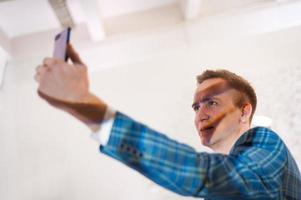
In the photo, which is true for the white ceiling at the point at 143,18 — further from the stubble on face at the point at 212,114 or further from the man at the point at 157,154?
the man at the point at 157,154

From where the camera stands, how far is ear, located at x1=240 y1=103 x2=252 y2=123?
3.75 feet

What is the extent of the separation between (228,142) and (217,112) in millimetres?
126

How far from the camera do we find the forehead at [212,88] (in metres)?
1.12

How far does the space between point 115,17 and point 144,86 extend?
54 cm

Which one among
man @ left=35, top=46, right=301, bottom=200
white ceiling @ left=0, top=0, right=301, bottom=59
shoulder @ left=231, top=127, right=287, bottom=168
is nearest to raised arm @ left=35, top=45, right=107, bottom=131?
man @ left=35, top=46, right=301, bottom=200

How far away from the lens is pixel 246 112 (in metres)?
1.16

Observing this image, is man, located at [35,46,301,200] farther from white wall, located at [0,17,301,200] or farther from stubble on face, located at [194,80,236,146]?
white wall, located at [0,17,301,200]

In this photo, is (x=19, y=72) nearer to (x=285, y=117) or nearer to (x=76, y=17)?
(x=76, y=17)

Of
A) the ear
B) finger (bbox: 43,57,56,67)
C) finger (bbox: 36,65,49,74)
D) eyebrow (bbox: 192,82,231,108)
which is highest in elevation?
finger (bbox: 43,57,56,67)

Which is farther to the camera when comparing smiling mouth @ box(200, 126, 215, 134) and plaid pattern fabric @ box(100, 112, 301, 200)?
smiling mouth @ box(200, 126, 215, 134)

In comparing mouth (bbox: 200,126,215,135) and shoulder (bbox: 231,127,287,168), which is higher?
mouth (bbox: 200,126,215,135)

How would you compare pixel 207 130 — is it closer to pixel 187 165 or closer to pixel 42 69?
pixel 187 165

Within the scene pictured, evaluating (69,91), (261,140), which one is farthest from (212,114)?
(69,91)

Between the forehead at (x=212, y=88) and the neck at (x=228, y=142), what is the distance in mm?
149
